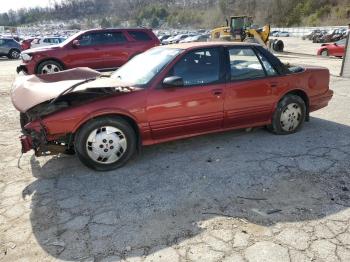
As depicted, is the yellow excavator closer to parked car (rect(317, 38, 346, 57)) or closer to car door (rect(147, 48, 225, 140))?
parked car (rect(317, 38, 346, 57))

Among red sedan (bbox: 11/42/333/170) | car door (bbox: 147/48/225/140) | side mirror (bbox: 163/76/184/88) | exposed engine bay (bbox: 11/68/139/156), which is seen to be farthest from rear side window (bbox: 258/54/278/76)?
exposed engine bay (bbox: 11/68/139/156)

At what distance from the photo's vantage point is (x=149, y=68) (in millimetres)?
4922

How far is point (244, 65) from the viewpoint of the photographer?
5.28 m

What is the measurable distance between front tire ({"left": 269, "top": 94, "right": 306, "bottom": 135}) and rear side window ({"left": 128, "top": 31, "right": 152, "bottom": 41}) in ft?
24.5

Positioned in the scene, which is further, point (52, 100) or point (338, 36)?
point (338, 36)

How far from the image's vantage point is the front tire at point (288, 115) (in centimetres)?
560

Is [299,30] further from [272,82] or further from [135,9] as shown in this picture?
[135,9]

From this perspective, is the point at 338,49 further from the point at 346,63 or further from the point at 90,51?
the point at 90,51

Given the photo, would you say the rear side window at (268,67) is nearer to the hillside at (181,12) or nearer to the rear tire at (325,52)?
the rear tire at (325,52)

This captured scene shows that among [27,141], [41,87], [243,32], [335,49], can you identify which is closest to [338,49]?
[335,49]

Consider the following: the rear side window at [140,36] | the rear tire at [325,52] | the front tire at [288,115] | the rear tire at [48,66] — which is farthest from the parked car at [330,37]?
the front tire at [288,115]

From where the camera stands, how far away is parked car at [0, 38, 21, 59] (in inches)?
940

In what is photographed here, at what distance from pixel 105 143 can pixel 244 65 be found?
2.36 meters

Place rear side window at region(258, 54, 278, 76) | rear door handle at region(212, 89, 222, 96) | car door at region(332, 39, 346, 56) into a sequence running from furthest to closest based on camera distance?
car door at region(332, 39, 346, 56)
rear side window at region(258, 54, 278, 76)
rear door handle at region(212, 89, 222, 96)
